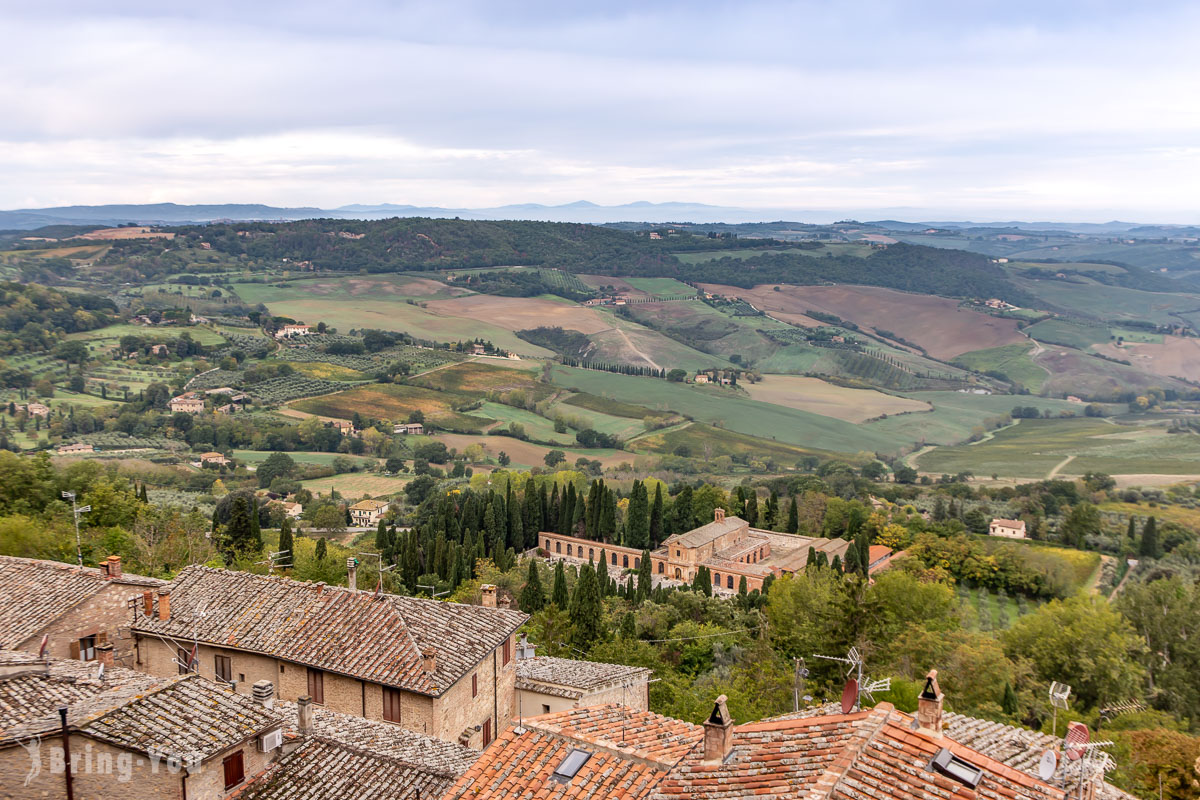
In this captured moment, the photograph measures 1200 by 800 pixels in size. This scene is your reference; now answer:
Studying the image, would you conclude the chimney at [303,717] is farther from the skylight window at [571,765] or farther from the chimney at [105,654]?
the skylight window at [571,765]

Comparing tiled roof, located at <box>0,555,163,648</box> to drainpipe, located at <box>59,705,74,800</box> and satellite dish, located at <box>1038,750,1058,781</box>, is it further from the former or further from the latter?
satellite dish, located at <box>1038,750,1058,781</box>

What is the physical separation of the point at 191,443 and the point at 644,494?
67183 millimetres

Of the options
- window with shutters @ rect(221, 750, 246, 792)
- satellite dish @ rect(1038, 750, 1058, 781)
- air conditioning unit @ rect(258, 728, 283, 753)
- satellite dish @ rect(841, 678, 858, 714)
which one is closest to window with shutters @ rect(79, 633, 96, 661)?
air conditioning unit @ rect(258, 728, 283, 753)

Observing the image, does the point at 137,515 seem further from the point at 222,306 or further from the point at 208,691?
the point at 222,306

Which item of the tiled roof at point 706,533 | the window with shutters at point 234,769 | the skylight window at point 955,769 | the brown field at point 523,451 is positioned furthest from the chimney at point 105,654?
the brown field at point 523,451

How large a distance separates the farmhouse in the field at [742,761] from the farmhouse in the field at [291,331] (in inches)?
6400

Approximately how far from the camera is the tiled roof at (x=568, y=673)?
81.8 feet

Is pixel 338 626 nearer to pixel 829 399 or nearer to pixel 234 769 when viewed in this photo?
pixel 234 769

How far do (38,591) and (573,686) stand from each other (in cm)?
1358

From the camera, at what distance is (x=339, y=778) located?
50.1ft

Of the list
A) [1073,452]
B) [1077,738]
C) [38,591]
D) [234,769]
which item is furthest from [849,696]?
[1073,452]

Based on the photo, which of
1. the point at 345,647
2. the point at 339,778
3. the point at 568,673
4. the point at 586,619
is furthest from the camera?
the point at 586,619

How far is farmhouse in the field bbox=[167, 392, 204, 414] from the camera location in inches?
4951

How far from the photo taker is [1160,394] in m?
190
